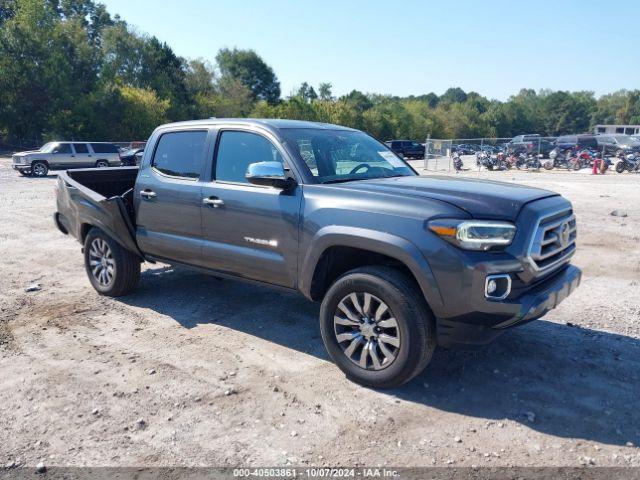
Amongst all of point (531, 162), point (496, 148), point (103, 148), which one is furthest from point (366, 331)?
point (496, 148)

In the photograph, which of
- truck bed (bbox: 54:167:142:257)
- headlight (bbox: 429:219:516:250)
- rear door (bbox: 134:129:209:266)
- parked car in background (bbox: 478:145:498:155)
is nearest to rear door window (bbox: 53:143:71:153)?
truck bed (bbox: 54:167:142:257)

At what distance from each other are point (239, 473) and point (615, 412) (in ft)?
8.15

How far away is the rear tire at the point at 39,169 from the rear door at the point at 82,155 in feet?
5.37

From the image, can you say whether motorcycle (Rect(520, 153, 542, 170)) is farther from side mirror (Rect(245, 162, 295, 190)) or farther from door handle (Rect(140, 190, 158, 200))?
side mirror (Rect(245, 162, 295, 190))

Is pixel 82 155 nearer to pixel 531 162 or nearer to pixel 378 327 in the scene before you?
pixel 531 162

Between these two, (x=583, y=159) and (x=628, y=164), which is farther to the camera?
(x=583, y=159)

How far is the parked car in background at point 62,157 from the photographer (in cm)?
2441

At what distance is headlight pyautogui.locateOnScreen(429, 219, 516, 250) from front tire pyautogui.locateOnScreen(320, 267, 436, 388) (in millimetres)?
479

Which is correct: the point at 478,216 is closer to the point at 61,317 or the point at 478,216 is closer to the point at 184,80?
the point at 61,317

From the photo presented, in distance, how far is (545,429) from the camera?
342 cm

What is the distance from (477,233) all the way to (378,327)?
976 mm

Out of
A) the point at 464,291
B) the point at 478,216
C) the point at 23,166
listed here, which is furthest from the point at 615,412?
the point at 23,166

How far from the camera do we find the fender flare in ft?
11.7

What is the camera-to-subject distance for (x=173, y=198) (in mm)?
5207
